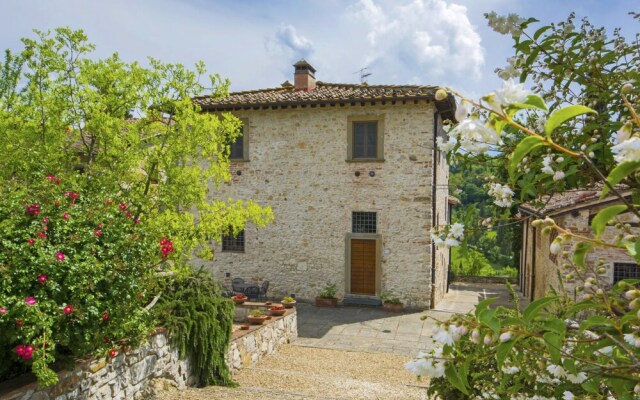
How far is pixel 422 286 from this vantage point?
13.3 m

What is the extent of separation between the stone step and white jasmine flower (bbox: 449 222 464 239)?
11.4 meters

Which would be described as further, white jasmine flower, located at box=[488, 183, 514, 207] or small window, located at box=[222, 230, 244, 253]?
small window, located at box=[222, 230, 244, 253]

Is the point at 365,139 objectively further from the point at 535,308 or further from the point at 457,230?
the point at 535,308

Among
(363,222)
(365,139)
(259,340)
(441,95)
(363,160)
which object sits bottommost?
(259,340)

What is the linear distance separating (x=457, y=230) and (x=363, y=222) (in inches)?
443

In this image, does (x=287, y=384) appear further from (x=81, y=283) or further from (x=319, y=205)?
(x=319, y=205)

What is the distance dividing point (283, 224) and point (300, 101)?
3.89 meters

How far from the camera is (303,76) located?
51.5 feet

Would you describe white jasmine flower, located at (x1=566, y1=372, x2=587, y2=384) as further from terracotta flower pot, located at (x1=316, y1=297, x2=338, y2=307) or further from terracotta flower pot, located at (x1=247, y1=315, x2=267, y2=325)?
terracotta flower pot, located at (x1=316, y1=297, x2=338, y2=307)

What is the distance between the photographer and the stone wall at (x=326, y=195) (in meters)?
13.3

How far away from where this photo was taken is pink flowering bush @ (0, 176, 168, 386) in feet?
13.0

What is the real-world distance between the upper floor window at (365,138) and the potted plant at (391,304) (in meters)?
4.18

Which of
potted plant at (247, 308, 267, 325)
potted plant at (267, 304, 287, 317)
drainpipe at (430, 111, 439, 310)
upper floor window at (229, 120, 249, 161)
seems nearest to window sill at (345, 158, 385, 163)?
drainpipe at (430, 111, 439, 310)

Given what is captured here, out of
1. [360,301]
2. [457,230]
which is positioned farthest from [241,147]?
[457,230]
